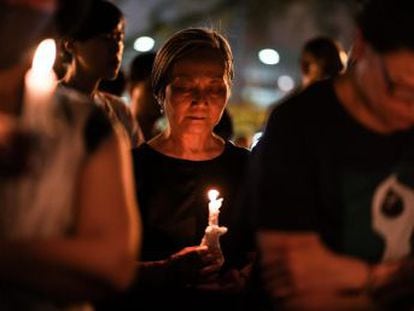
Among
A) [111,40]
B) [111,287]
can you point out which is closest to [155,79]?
[111,40]

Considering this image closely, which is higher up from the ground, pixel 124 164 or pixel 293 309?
pixel 124 164

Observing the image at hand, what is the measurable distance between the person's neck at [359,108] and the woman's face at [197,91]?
1716 millimetres

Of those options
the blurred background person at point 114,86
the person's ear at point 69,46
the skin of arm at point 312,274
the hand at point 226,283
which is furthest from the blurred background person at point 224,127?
the skin of arm at point 312,274

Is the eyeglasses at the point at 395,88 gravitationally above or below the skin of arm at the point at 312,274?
above

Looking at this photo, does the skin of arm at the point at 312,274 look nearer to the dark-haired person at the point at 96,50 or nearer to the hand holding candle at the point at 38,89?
the hand holding candle at the point at 38,89

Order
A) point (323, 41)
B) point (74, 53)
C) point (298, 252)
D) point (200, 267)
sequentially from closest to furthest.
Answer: point (298, 252) < point (200, 267) < point (74, 53) < point (323, 41)

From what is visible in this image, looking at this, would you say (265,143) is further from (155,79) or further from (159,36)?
(159,36)

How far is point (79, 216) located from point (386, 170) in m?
1.06

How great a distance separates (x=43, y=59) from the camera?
3.00 m

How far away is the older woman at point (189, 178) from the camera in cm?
473

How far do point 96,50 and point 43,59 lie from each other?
392cm

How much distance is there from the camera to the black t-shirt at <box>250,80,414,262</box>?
11.0 feet

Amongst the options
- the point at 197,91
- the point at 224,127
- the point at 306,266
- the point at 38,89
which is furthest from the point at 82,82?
the point at 38,89

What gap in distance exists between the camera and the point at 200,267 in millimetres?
4656
